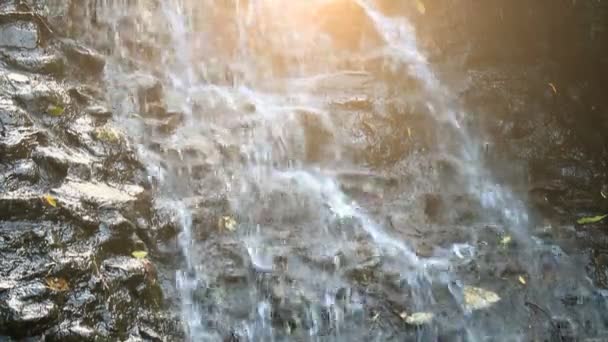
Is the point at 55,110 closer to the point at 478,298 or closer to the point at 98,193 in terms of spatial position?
the point at 98,193

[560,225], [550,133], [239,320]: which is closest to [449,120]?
[550,133]

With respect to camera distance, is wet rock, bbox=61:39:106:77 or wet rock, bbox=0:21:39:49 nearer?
wet rock, bbox=0:21:39:49

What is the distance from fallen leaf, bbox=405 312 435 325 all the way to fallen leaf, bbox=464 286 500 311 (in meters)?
0.43

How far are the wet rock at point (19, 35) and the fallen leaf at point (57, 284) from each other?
10.5 ft

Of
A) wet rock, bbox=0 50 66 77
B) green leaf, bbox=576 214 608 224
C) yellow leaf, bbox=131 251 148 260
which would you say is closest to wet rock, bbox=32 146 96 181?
yellow leaf, bbox=131 251 148 260

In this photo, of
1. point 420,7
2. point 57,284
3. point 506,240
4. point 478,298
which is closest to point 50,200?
point 57,284

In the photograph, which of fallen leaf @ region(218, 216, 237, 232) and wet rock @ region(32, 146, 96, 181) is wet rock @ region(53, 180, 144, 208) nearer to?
wet rock @ region(32, 146, 96, 181)

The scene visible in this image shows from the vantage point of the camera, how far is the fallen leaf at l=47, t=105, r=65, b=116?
20.0 feet

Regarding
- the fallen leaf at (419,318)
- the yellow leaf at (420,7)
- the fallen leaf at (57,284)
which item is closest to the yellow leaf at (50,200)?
the fallen leaf at (57,284)

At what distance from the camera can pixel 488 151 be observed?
25.7ft

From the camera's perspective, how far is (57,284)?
4555mm

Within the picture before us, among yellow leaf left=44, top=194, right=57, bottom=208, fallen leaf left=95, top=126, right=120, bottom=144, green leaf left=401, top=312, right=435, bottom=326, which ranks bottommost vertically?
green leaf left=401, top=312, right=435, bottom=326

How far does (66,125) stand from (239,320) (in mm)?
2716

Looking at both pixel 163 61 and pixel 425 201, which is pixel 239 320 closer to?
pixel 425 201
